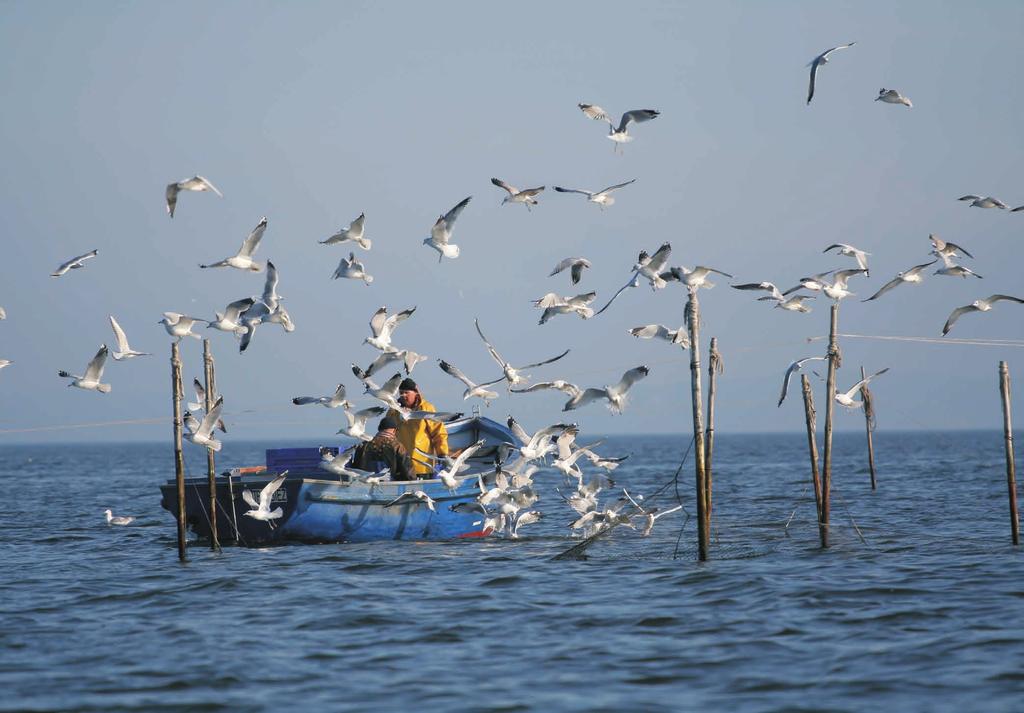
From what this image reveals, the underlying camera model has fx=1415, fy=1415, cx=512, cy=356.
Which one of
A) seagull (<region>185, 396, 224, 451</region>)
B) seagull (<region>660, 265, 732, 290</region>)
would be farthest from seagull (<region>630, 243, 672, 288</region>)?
seagull (<region>185, 396, 224, 451</region>)

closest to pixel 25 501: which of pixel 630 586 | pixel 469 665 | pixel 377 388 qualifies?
pixel 377 388

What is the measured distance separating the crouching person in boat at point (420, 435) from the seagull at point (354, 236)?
2374 millimetres

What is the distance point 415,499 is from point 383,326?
4.01m

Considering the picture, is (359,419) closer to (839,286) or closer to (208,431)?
(208,431)

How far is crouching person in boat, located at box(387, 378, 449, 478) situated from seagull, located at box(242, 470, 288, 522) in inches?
81.6

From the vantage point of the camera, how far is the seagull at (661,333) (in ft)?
65.1

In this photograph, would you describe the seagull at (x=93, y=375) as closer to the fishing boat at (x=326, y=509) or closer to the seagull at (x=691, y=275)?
the fishing boat at (x=326, y=509)

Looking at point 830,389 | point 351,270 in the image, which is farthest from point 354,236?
point 830,389

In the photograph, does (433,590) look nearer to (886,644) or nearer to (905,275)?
(886,644)

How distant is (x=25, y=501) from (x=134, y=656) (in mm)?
32391

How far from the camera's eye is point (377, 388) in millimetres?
20391

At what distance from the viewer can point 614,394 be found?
1977cm

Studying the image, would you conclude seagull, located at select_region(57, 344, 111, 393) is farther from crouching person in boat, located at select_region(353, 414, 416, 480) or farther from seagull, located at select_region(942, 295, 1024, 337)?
seagull, located at select_region(942, 295, 1024, 337)

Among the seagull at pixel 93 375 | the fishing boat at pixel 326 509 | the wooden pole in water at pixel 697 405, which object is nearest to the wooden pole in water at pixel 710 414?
the wooden pole in water at pixel 697 405
